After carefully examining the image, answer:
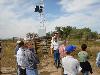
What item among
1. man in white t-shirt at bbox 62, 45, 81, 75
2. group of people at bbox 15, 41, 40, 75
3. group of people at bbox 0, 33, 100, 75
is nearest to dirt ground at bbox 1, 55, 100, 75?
group of people at bbox 0, 33, 100, 75

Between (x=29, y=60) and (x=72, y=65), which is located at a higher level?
(x=29, y=60)

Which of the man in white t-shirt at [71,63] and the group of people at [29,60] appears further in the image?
the group of people at [29,60]

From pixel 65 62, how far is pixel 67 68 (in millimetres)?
163

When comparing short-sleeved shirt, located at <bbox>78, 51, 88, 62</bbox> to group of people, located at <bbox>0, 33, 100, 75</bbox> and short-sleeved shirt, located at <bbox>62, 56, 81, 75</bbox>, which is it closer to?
group of people, located at <bbox>0, 33, 100, 75</bbox>

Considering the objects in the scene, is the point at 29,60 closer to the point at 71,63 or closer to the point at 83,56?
the point at 83,56

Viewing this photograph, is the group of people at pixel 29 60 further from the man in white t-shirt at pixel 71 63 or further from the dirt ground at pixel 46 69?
the dirt ground at pixel 46 69

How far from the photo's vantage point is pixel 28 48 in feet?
36.5

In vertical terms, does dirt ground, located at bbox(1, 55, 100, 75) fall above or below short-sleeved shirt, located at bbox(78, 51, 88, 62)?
below

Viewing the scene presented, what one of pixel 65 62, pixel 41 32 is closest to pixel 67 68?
pixel 65 62

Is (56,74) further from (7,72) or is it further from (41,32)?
(41,32)

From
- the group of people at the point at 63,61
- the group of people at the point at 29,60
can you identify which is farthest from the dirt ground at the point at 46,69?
the group of people at the point at 29,60

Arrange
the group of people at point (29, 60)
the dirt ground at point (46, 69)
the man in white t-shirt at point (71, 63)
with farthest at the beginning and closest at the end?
1. the dirt ground at point (46, 69)
2. the group of people at point (29, 60)
3. the man in white t-shirt at point (71, 63)

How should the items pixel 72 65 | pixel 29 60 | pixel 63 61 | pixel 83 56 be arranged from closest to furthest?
pixel 72 65
pixel 63 61
pixel 29 60
pixel 83 56

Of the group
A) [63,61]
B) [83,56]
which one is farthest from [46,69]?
[63,61]
